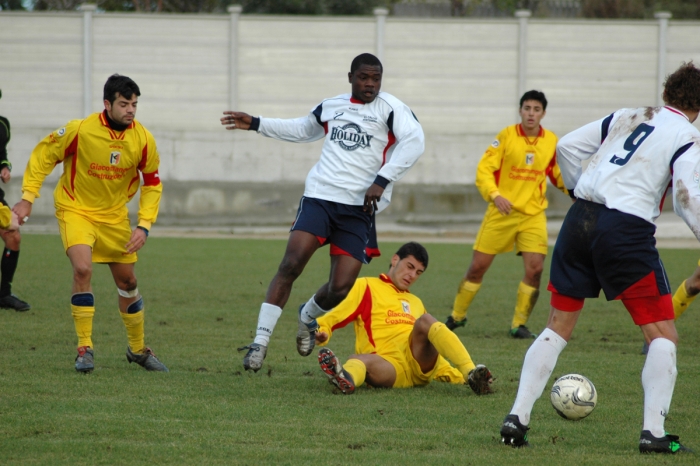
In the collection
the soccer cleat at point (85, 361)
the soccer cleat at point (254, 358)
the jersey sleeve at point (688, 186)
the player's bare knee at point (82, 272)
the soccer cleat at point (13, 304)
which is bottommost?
the soccer cleat at point (13, 304)

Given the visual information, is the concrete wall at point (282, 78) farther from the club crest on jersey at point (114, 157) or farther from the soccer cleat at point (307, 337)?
the soccer cleat at point (307, 337)

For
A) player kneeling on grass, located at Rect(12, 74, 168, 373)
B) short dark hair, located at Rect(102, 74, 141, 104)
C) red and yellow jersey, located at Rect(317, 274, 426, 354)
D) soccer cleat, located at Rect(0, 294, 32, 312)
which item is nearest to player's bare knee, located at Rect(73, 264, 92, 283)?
player kneeling on grass, located at Rect(12, 74, 168, 373)

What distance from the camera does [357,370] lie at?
6.25 meters

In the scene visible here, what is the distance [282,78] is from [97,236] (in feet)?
58.6

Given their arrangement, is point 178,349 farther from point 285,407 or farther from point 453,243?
point 453,243

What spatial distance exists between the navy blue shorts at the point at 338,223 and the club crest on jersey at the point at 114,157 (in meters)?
1.47

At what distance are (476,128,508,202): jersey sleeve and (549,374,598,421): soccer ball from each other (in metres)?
4.04

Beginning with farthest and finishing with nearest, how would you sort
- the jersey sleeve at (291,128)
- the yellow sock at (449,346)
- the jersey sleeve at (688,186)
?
the jersey sleeve at (291,128) → the yellow sock at (449,346) → the jersey sleeve at (688,186)

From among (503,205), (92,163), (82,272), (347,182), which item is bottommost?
(82,272)

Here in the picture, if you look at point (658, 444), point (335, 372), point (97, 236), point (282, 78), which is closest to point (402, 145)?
point (335, 372)

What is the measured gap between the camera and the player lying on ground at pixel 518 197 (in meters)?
9.43

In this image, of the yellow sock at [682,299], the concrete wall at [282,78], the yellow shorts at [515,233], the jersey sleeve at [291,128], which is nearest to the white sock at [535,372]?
the jersey sleeve at [291,128]

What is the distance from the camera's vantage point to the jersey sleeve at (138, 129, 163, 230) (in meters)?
6.97

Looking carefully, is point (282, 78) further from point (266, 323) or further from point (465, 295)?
point (266, 323)
